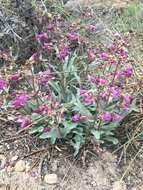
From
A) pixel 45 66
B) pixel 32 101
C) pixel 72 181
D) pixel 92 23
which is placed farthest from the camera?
pixel 92 23

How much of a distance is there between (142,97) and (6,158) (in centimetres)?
94

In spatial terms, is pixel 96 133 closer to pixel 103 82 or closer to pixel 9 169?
pixel 103 82

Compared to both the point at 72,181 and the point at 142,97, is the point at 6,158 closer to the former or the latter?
the point at 72,181

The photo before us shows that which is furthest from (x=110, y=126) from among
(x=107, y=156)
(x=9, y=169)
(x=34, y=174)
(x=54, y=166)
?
(x=9, y=169)

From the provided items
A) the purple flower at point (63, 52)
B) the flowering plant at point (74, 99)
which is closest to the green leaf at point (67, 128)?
the flowering plant at point (74, 99)

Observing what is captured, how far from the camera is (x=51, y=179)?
8.31 ft

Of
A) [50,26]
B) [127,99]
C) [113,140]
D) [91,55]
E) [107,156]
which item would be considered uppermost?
[50,26]

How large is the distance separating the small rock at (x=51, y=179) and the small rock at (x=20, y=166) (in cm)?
15

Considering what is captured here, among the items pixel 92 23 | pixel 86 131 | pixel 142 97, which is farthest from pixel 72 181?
pixel 92 23

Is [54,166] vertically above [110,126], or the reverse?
[110,126]

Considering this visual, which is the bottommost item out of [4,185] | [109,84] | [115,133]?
[4,185]

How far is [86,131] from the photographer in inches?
102

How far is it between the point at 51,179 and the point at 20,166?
0.67ft

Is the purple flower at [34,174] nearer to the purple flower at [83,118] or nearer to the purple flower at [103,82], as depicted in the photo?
the purple flower at [83,118]
